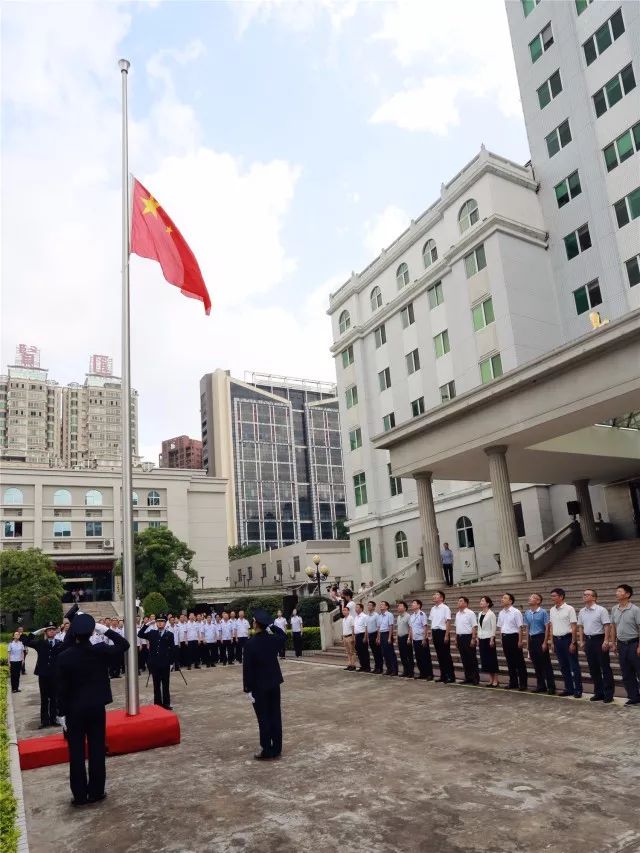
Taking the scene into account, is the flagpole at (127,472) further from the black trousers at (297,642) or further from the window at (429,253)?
the window at (429,253)

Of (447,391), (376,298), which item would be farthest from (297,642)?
(376,298)

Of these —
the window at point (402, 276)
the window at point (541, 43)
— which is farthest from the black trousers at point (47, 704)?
the window at point (541, 43)

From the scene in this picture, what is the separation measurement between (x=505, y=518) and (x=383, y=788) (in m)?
13.4

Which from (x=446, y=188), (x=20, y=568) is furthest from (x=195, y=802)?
(x=20, y=568)

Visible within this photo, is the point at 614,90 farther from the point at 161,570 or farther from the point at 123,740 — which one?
the point at 161,570

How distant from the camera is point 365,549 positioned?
37156 millimetres

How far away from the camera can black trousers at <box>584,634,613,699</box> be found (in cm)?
999

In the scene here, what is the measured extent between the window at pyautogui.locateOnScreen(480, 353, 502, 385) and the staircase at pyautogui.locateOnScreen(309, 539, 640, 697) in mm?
8677

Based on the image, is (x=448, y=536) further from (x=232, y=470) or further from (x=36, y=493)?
(x=232, y=470)

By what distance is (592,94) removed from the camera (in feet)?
95.3

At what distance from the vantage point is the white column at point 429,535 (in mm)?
21766

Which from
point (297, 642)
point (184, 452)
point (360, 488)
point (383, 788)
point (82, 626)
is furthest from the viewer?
point (184, 452)

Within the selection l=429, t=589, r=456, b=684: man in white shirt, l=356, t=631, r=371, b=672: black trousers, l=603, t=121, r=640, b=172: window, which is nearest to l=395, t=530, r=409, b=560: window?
l=356, t=631, r=371, b=672: black trousers

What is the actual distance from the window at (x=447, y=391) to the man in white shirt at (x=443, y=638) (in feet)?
62.7
